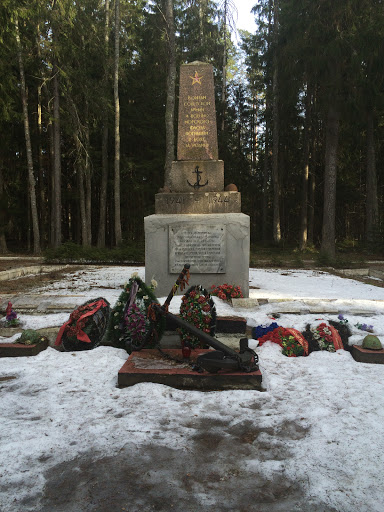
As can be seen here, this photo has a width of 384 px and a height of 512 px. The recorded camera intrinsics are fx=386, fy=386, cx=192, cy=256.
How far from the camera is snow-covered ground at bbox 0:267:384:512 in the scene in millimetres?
1850

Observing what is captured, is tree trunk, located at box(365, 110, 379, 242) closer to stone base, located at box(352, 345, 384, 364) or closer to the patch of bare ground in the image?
the patch of bare ground

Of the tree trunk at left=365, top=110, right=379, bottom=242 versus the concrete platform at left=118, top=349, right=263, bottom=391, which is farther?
the tree trunk at left=365, top=110, right=379, bottom=242

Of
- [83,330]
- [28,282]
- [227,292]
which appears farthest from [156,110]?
[83,330]

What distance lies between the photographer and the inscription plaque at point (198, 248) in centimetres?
650

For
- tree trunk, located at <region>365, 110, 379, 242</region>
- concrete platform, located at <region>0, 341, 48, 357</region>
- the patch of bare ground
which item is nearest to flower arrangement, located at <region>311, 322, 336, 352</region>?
concrete platform, located at <region>0, 341, 48, 357</region>

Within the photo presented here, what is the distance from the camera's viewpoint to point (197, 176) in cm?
716

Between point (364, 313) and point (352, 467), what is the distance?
3.46m

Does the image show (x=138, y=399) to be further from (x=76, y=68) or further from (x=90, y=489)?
(x=76, y=68)

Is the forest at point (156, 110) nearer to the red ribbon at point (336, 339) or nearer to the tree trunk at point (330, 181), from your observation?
the tree trunk at point (330, 181)

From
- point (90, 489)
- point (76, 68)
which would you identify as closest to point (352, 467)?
point (90, 489)

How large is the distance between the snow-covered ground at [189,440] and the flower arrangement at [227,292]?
234 cm

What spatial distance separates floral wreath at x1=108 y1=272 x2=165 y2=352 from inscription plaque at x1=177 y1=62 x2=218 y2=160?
4009mm

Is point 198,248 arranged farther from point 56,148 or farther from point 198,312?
point 56,148

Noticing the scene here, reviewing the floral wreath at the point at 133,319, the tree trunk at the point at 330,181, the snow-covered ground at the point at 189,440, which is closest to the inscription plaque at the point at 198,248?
the floral wreath at the point at 133,319
